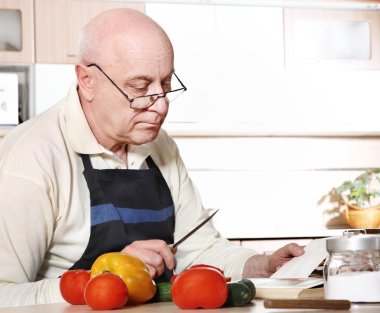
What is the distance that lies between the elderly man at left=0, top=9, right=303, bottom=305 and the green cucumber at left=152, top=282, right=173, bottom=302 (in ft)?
1.34

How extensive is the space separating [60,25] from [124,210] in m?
2.33

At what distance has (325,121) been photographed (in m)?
4.16

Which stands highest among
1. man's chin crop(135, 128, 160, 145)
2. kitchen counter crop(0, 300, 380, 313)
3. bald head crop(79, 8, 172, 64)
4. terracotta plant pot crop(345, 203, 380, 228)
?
bald head crop(79, 8, 172, 64)

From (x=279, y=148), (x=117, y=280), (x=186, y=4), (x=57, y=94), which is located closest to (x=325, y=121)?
(x=279, y=148)

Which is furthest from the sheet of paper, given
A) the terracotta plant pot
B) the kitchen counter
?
the terracotta plant pot

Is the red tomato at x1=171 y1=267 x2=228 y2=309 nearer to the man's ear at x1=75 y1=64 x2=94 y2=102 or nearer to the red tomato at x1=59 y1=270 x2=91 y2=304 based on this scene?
the red tomato at x1=59 y1=270 x2=91 y2=304

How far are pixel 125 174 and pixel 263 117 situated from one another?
229 cm

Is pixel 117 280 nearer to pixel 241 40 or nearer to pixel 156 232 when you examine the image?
pixel 156 232

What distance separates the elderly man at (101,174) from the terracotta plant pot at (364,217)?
7.14 feet

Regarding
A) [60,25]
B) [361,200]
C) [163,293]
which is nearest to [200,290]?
[163,293]

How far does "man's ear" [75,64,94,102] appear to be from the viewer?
1853mm

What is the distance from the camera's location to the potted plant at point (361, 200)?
13.0 feet

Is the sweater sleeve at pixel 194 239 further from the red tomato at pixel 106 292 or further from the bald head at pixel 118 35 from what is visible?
the red tomato at pixel 106 292

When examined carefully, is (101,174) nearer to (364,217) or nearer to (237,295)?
(237,295)
